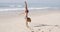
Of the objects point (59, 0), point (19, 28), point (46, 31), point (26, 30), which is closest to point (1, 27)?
point (19, 28)

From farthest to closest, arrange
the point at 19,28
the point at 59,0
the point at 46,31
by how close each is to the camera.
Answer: the point at 59,0 < the point at 19,28 < the point at 46,31

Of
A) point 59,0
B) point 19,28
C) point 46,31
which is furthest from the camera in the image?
point 59,0

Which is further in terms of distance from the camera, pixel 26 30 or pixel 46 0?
pixel 46 0

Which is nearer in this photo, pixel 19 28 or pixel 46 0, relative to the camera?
pixel 19 28

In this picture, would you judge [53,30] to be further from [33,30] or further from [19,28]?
[19,28]

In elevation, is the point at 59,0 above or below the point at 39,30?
below

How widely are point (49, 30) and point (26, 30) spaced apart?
2.63ft

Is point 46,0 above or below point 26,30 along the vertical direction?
below

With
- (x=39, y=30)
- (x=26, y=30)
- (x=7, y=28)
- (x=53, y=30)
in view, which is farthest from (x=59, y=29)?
(x=7, y=28)

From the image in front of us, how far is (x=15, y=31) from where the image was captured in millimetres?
6074

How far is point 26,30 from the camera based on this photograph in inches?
237

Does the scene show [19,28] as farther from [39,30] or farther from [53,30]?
[53,30]

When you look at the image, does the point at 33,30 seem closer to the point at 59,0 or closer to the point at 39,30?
the point at 39,30

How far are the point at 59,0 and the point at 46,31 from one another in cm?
1561
